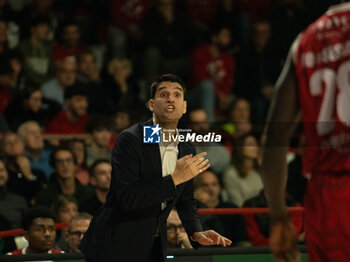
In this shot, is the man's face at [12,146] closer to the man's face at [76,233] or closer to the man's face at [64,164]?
the man's face at [64,164]

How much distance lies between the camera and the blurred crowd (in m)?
5.09

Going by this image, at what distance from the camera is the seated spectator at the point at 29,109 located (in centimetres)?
688

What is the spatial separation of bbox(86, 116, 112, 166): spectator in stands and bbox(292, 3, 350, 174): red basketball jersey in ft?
12.7

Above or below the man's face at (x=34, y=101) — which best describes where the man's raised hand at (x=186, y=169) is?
below

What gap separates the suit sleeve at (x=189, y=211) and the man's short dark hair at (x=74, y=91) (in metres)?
3.83

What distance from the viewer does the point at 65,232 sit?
4621mm

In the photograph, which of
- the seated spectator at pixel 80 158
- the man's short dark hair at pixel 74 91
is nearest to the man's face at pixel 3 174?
the seated spectator at pixel 80 158

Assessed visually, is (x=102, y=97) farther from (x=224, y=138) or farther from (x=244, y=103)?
(x=224, y=138)

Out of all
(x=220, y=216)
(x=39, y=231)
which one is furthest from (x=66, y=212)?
(x=220, y=216)

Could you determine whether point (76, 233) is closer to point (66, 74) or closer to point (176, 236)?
point (176, 236)

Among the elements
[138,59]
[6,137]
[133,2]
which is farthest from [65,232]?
[133,2]

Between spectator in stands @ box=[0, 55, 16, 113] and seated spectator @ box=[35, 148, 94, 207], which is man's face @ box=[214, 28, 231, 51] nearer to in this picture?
spectator in stands @ box=[0, 55, 16, 113]

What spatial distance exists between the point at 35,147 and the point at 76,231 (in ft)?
5.68

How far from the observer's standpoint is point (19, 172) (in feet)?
18.1
